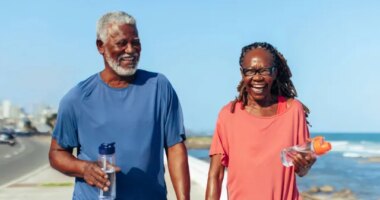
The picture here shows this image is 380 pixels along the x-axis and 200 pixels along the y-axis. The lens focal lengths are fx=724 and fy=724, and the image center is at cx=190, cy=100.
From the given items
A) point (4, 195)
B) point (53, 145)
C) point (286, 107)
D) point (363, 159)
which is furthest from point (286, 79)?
point (363, 159)

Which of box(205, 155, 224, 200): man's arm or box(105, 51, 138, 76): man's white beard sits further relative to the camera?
box(205, 155, 224, 200): man's arm

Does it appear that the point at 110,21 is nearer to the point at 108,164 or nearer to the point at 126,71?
the point at 126,71

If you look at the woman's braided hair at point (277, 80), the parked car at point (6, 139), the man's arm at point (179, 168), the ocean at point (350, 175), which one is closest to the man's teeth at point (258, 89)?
the woman's braided hair at point (277, 80)

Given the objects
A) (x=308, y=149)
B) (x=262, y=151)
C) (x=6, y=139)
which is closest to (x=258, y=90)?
(x=262, y=151)

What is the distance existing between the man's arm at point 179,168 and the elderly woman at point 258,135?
21cm

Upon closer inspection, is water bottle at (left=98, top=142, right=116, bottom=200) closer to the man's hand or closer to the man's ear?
the man's hand

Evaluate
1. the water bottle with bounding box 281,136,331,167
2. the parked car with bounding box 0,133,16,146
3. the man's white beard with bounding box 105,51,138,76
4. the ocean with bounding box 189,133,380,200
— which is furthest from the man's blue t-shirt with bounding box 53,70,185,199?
the parked car with bounding box 0,133,16,146

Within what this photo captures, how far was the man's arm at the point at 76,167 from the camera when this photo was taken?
3666mm

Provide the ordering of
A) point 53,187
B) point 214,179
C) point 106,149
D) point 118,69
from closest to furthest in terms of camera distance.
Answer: point 106,149
point 118,69
point 214,179
point 53,187

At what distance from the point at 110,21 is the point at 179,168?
36.1 inches

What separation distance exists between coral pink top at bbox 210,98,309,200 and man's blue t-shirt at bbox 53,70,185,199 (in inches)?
13.2

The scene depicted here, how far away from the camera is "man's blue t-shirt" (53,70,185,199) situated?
13.0 feet

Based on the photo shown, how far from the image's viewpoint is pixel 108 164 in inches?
145

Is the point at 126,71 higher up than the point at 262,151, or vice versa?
the point at 126,71
